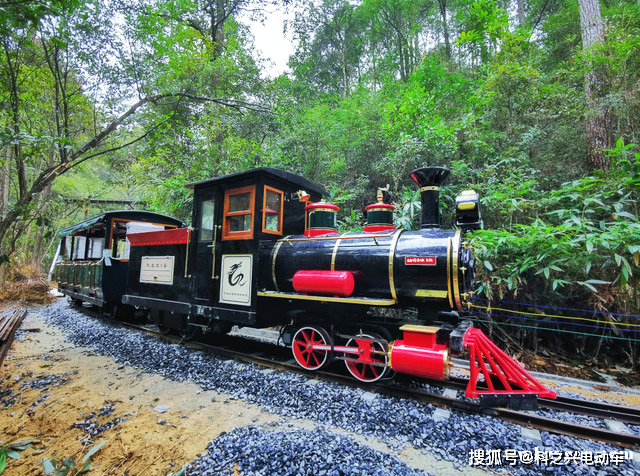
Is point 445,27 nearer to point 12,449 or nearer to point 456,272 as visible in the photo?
point 456,272

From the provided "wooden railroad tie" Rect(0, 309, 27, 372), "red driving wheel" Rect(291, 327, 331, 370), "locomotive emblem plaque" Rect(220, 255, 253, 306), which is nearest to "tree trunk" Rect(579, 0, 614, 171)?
"red driving wheel" Rect(291, 327, 331, 370)

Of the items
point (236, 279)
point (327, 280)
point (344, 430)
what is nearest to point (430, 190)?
point (327, 280)

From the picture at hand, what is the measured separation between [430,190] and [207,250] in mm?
3790

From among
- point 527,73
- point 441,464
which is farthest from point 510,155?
point 441,464

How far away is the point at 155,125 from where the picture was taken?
5.70 meters

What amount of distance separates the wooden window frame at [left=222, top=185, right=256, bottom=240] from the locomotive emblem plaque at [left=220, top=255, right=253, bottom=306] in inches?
13.0

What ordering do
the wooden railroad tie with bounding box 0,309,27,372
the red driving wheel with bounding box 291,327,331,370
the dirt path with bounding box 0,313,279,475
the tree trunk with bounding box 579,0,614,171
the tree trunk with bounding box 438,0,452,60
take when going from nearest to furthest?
1. the dirt path with bounding box 0,313,279,475
2. the red driving wheel with bounding box 291,327,331,370
3. the wooden railroad tie with bounding box 0,309,27,372
4. the tree trunk with bounding box 579,0,614,171
5. the tree trunk with bounding box 438,0,452,60

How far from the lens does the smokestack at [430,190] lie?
388 cm

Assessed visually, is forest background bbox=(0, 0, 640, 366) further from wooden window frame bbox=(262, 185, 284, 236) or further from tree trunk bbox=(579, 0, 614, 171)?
wooden window frame bbox=(262, 185, 284, 236)

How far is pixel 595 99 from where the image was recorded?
654 centimetres

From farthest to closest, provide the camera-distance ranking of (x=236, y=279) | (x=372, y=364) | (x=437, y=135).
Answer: (x=437, y=135) < (x=236, y=279) < (x=372, y=364)

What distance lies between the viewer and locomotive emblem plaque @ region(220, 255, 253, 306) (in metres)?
Result: 4.64

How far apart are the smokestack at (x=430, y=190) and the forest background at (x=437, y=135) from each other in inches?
51.6

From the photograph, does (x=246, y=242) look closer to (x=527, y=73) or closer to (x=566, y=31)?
(x=527, y=73)
